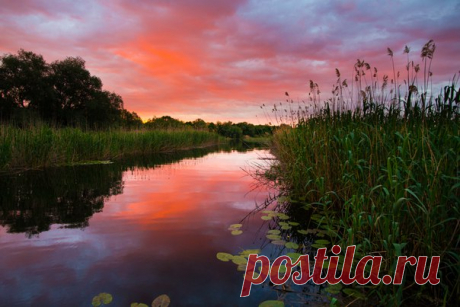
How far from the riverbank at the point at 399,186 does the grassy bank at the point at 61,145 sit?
9.13m

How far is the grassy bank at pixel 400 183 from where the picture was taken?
2.13m

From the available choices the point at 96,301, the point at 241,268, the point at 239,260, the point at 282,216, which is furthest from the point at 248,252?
the point at 96,301

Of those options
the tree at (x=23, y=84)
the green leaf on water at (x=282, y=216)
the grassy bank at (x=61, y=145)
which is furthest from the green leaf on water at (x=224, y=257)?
the tree at (x=23, y=84)

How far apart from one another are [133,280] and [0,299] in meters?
1.03

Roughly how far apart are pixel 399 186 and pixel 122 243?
316 cm

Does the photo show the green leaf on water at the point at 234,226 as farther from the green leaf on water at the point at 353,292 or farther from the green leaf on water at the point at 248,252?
the green leaf on water at the point at 353,292

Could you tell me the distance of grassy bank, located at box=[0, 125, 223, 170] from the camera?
865 centimetres

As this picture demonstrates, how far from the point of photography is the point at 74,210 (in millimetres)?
4773

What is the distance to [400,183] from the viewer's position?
2336 millimetres

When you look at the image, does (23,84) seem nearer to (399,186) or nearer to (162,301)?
(162,301)

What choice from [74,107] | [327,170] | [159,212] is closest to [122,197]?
[159,212]

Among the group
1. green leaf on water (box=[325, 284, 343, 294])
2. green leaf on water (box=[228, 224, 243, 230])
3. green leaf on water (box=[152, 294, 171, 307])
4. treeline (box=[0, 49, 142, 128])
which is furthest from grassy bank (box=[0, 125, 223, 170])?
treeline (box=[0, 49, 142, 128])

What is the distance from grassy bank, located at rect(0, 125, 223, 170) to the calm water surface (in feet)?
8.72

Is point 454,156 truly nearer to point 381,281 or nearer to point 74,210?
point 381,281
